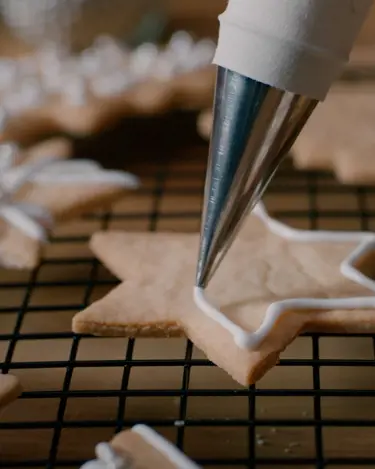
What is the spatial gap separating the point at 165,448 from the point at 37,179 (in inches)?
14.9

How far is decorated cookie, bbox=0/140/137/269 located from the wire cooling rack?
0.08 ft

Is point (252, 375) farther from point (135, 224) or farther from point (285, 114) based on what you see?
point (135, 224)

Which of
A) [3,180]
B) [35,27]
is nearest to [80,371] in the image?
[3,180]

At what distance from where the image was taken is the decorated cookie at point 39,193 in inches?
26.0

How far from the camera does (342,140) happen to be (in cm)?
79

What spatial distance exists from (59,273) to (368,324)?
0.91ft

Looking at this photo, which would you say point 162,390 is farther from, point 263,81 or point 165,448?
point 263,81

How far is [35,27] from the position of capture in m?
1.14

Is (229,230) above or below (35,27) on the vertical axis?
above

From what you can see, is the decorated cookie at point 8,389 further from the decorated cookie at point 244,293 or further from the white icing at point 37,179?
the white icing at point 37,179

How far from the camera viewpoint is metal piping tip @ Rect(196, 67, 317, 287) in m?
0.43

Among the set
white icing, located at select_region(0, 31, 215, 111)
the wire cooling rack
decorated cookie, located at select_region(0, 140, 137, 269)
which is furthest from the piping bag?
white icing, located at select_region(0, 31, 215, 111)

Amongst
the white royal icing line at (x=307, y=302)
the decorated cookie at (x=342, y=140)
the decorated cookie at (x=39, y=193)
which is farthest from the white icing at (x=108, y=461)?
the decorated cookie at (x=342, y=140)

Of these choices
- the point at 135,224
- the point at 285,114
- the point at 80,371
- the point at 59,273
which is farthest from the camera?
the point at 135,224
